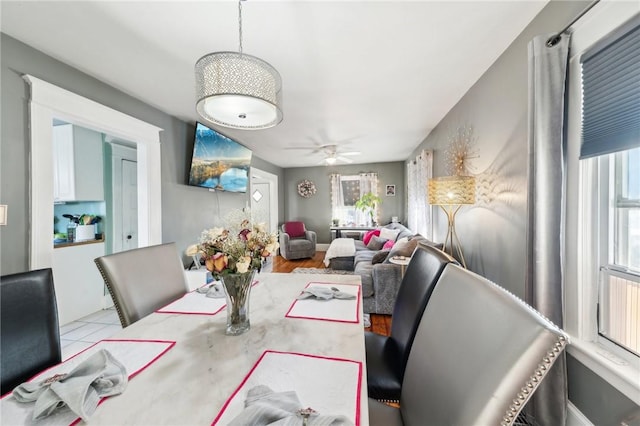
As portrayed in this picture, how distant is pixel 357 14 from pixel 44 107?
86.1 inches

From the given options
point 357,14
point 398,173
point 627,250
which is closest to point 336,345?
point 627,250

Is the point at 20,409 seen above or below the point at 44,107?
below

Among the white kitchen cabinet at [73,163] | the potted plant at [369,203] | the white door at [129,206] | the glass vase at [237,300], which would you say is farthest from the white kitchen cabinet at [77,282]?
the potted plant at [369,203]

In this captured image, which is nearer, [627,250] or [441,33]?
[627,250]

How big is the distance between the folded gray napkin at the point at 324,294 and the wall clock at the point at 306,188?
5.37 meters

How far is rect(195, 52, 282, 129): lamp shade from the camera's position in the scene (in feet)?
3.43

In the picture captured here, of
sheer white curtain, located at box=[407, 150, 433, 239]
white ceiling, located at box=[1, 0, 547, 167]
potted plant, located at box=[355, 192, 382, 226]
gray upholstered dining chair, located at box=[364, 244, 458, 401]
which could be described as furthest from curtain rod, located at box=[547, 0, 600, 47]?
potted plant, located at box=[355, 192, 382, 226]

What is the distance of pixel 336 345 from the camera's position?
90 centimetres

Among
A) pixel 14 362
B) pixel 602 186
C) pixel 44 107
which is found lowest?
pixel 14 362

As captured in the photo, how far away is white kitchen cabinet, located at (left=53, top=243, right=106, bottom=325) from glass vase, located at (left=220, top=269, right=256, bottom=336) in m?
2.66

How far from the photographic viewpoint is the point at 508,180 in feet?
5.49

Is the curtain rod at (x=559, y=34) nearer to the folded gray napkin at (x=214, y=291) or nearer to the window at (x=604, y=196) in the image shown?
the window at (x=604, y=196)

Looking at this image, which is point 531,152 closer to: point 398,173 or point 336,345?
point 336,345

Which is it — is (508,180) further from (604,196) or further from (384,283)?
(384,283)
